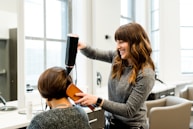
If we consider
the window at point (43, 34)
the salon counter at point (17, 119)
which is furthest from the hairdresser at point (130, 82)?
the window at point (43, 34)

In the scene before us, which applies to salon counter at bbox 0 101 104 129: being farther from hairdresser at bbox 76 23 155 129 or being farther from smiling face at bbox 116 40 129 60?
smiling face at bbox 116 40 129 60

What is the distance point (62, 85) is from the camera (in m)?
1.38

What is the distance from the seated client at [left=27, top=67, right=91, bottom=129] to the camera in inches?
48.6

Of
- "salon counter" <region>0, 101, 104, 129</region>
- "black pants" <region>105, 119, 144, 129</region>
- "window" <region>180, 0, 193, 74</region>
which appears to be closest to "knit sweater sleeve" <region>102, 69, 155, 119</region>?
"black pants" <region>105, 119, 144, 129</region>

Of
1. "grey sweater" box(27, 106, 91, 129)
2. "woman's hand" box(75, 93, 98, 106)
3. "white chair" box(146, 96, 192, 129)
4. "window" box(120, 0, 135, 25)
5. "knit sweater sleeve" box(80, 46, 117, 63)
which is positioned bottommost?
"white chair" box(146, 96, 192, 129)

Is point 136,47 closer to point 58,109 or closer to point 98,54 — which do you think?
point 98,54

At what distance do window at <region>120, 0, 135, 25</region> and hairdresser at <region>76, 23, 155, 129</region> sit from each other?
302 cm

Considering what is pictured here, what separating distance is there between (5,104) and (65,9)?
4.88 ft

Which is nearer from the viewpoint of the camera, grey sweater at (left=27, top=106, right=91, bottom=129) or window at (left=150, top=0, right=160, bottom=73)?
grey sweater at (left=27, top=106, right=91, bottom=129)

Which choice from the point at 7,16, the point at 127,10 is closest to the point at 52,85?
the point at 7,16

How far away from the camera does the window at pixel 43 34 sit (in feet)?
8.91

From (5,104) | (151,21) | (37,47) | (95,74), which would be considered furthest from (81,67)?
(151,21)

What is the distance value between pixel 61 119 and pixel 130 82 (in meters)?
0.55

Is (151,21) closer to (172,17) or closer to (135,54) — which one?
(172,17)
